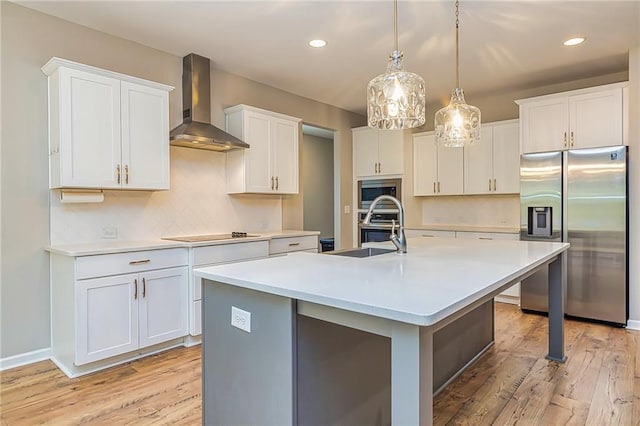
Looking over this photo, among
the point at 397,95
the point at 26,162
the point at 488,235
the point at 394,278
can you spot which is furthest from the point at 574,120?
the point at 26,162

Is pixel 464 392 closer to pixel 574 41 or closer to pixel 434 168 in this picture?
pixel 574 41

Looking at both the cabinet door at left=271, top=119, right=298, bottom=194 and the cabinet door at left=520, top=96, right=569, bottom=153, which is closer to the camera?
the cabinet door at left=520, top=96, right=569, bottom=153

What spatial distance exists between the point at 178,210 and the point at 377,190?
9.45 feet

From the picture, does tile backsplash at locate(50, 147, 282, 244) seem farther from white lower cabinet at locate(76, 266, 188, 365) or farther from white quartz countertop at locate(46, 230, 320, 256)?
white lower cabinet at locate(76, 266, 188, 365)

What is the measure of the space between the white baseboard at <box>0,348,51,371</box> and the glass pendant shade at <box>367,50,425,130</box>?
2.92 meters

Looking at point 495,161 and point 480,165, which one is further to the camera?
point 480,165

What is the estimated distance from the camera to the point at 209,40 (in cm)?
327

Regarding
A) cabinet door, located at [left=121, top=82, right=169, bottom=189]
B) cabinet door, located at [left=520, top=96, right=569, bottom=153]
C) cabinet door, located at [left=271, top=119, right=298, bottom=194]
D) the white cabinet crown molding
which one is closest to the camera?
the white cabinet crown molding

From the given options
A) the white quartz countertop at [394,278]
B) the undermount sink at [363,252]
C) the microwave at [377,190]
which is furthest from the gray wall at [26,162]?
the microwave at [377,190]

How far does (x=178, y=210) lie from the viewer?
3.62 metres

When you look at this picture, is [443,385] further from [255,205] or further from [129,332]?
[255,205]

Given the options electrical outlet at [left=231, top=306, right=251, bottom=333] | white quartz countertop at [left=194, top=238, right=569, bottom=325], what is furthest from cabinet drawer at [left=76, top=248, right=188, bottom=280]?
electrical outlet at [left=231, top=306, right=251, bottom=333]

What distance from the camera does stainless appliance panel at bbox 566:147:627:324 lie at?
11.7 ft

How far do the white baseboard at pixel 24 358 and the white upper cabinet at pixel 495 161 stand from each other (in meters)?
4.67
